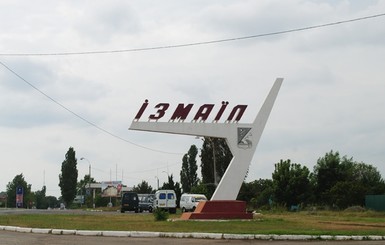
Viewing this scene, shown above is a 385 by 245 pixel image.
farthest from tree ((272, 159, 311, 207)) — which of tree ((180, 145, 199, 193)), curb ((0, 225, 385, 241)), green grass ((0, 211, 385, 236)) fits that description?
curb ((0, 225, 385, 241))

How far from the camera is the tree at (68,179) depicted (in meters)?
109

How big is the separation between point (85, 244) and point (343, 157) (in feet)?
251

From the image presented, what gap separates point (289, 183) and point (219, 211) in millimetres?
38261

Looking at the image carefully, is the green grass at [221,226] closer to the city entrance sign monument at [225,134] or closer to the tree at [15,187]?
the city entrance sign monument at [225,134]

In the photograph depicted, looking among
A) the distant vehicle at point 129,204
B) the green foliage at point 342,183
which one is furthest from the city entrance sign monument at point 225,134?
the green foliage at point 342,183

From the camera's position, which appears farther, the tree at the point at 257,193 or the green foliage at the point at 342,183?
the tree at the point at 257,193

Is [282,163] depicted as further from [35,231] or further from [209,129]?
[35,231]

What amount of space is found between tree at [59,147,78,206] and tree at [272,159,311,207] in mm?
49783

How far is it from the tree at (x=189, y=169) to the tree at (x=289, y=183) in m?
32.0

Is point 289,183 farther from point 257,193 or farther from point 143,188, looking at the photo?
point 143,188

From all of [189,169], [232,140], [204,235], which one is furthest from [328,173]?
[204,235]

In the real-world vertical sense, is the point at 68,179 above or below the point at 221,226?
above

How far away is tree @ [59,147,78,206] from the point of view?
109 meters

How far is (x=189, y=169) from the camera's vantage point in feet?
340
